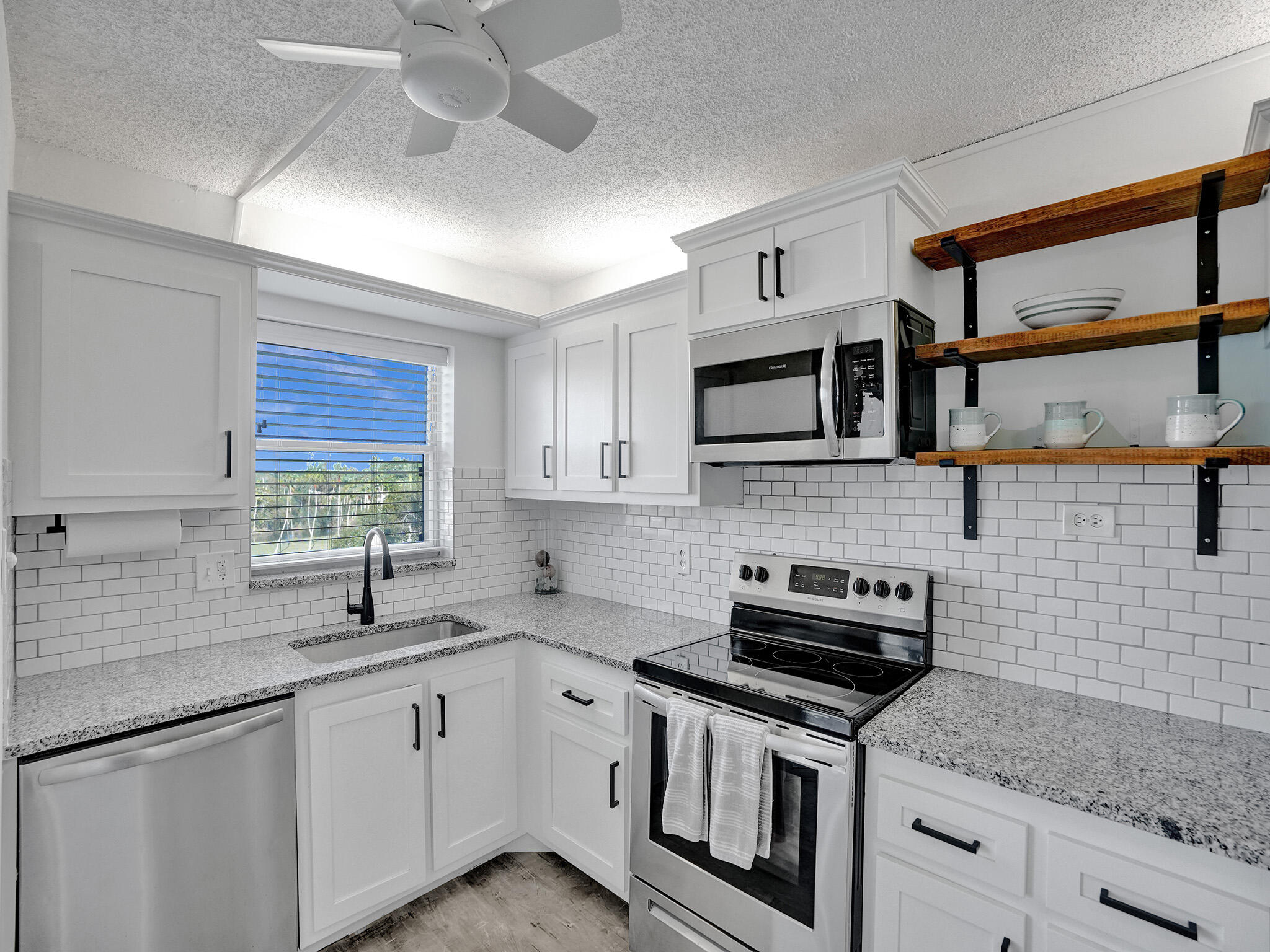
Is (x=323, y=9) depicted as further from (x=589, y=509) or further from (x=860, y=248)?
(x=589, y=509)

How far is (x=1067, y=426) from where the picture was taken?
166 cm

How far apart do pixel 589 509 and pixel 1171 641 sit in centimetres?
229

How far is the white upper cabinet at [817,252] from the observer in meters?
1.84

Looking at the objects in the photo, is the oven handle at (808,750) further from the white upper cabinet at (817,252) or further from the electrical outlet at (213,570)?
the electrical outlet at (213,570)

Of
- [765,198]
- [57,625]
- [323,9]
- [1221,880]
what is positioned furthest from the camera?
[765,198]

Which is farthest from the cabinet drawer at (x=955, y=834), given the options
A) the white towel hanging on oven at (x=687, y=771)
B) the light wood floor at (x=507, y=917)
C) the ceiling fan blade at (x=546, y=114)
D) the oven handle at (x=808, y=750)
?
the ceiling fan blade at (x=546, y=114)

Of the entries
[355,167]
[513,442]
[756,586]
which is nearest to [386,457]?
[513,442]

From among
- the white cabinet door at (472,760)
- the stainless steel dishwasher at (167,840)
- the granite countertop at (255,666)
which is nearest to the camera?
the stainless steel dishwasher at (167,840)

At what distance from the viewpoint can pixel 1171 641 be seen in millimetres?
1671

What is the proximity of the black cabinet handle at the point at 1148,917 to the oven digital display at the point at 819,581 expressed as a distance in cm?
106

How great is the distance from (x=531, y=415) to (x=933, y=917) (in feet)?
7.99

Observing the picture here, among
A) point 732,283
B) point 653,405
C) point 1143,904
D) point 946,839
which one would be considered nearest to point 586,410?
point 653,405

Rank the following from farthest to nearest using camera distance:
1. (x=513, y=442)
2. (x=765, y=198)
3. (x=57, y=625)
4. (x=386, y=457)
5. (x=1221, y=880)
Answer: (x=513, y=442) < (x=386, y=457) < (x=765, y=198) < (x=57, y=625) < (x=1221, y=880)

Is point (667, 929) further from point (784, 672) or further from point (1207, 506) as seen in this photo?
point (1207, 506)
